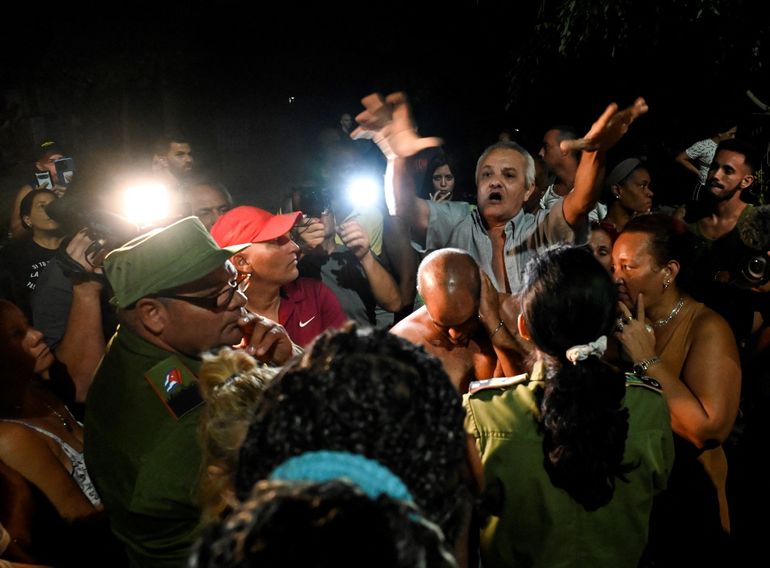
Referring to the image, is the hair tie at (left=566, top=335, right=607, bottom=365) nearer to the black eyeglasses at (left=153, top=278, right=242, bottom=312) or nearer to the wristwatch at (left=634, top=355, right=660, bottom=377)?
the wristwatch at (left=634, top=355, right=660, bottom=377)

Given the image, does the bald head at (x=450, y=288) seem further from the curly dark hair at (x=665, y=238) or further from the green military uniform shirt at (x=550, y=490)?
the curly dark hair at (x=665, y=238)

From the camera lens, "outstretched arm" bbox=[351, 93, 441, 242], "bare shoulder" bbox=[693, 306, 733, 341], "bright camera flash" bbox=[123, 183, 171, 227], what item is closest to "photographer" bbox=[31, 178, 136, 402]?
"bright camera flash" bbox=[123, 183, 171, 227]

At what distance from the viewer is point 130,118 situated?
10.1 m

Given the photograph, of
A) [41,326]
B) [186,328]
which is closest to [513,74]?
[41,326]

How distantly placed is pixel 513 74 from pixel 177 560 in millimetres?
9235

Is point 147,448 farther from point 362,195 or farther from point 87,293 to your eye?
point 362,195

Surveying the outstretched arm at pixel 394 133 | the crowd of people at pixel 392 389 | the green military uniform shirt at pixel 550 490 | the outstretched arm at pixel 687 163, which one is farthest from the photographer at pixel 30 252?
the outstretched arm at pixel 687 163

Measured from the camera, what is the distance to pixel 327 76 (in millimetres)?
11875

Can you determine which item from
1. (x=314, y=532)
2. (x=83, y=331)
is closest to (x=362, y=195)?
(x=83, y=331)

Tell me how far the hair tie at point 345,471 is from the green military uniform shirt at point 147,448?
992 millimetres

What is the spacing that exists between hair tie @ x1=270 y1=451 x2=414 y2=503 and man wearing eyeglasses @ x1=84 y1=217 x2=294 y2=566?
3.36 feet

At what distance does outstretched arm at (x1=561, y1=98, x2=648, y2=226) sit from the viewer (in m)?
3.22

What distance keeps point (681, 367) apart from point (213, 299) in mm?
2202

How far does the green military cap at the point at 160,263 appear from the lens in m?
2.23
